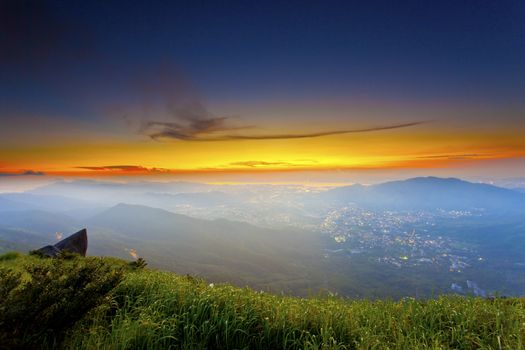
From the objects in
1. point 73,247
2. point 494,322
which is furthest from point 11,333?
point 73,247

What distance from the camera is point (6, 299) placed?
5.05 meters

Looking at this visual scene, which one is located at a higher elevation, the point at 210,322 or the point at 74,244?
the point at 210,322

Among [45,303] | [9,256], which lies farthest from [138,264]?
[45,303]

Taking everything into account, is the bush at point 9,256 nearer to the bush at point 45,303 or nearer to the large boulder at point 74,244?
the large boulder at point 74,244

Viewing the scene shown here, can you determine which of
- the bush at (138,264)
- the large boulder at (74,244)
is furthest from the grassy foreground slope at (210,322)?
the large boulder at (74,244)

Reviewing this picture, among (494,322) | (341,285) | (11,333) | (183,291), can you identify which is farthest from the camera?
(341,285)

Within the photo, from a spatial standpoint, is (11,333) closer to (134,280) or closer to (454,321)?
(134,280)

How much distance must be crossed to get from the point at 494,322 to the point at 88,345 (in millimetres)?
8707

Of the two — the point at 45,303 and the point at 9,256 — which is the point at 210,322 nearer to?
the point at 45,303

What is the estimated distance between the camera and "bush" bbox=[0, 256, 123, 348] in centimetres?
491

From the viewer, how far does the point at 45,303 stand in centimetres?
538

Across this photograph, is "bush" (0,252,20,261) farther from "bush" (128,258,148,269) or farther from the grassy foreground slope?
the grassy foreground slope

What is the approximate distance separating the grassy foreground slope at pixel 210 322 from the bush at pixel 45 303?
0.05ft

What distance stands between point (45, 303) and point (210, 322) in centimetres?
320
